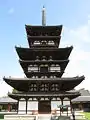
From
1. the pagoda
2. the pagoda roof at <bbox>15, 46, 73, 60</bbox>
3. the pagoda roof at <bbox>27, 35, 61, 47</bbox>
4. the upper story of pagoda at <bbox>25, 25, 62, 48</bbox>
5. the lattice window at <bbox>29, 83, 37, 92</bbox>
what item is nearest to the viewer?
the pagoda

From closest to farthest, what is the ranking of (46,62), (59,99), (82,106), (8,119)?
(8,119) < (59,99) < (46,62) < (82,106)

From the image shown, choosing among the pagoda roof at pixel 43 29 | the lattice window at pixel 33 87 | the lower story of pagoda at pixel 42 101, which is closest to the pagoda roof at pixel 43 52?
the pagoda roof at pixel 43 29

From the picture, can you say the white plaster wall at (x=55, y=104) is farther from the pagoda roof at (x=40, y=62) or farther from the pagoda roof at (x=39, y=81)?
the pagoda roof at (x=40, y=62)

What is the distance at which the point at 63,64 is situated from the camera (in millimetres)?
37062

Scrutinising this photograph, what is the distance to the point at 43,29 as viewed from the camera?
39.3 m

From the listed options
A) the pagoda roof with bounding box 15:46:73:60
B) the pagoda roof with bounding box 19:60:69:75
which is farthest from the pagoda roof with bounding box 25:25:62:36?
the pagoda roof with bounding box 19:60:69:75

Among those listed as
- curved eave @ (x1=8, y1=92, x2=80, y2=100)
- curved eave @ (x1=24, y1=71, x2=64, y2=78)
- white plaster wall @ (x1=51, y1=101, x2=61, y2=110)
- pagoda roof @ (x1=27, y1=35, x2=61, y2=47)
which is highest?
pagoda roof @ (x1=27, y1=35, x2=61, y2=47)

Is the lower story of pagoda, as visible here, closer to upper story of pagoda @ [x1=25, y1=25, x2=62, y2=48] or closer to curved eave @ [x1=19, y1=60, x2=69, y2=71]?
curved eave @ [x1=19, y1=60, x2=69, y2=71]

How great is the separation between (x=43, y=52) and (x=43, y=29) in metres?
4.56

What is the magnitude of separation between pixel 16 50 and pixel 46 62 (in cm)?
524

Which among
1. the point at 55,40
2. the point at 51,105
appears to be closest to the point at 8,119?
the point at 51,105

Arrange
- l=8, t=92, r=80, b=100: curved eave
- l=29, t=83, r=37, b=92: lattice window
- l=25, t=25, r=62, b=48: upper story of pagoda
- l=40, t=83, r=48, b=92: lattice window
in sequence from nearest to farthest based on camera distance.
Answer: l=8, t=92, r=80, b=100: curved eave → l=29, t=83, r=37, b=92: lattice window → l=40, t=83, r=48, b=92: lattice window → l=25, t=25, r=62, b=48: upper story of pagoda

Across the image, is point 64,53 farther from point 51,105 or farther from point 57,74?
point 51,105

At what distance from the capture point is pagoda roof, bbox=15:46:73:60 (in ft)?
120
